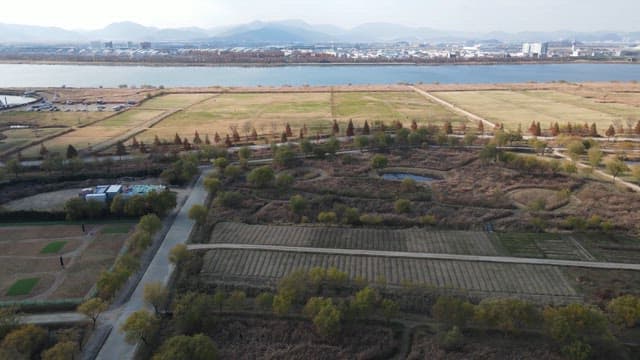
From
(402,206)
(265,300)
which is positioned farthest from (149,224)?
(402,206)

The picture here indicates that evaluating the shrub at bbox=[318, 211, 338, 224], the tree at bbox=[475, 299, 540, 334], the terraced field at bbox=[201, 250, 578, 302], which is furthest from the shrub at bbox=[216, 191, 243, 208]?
the tree at bbox=[475, 299, 540, 334]

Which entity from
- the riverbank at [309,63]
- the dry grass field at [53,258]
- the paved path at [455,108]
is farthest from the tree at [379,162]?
the riverbank at [309,63]

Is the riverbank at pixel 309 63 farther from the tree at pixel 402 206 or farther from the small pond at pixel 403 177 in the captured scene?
the tree at pixel 402 206

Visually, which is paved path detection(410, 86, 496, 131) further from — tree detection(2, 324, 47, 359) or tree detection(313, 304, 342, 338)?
tree detection(2, 324, 47, 359)

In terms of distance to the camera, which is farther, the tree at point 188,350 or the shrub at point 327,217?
the shrub at point 327,217

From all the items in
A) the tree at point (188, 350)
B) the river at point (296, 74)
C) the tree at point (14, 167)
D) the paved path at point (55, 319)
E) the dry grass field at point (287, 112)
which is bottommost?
the paved path at point (55, 319)

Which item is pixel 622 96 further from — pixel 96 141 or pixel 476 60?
pixel 476 60
